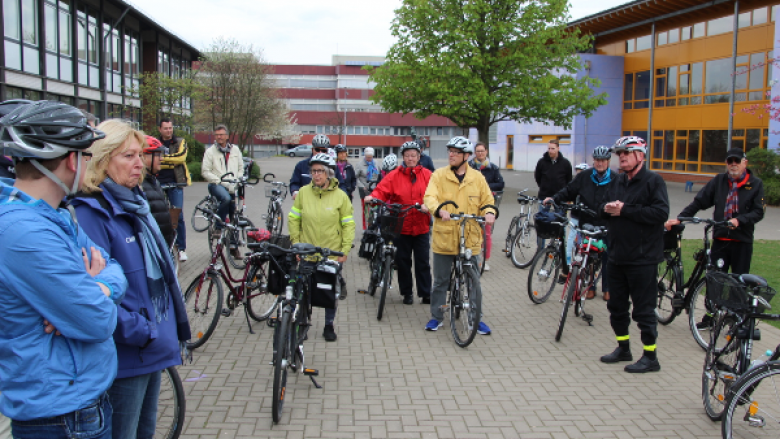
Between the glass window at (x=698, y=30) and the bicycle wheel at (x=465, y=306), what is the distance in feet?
94.0

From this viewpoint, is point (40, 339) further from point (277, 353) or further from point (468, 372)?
point (468, 372)

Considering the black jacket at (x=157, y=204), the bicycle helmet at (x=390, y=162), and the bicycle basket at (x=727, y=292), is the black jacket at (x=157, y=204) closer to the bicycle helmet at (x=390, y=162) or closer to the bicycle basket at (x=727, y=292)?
the bicycle basket at (x=727, y=292)

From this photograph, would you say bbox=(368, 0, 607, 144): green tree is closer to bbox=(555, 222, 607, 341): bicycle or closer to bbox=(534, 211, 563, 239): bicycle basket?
bbox=(534, 211, 563, 239): bicycle basket

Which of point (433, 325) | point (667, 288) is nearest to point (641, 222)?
point (667, 288)

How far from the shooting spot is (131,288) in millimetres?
2641

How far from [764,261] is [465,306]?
711 centimetres

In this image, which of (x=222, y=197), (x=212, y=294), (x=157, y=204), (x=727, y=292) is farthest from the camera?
(x=222, y=197)

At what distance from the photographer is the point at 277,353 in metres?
4.16

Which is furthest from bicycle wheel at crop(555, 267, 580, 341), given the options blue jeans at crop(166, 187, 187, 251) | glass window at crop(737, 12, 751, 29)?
glass window at crop(737, 12, 751, 29)

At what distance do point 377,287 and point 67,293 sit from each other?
20.6 ft

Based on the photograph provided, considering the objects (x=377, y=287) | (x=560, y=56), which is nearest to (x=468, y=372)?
(x=377, y=287)

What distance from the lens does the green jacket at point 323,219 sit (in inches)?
222

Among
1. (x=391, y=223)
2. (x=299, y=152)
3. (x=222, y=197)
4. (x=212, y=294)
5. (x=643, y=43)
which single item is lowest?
(x=212, y=294)

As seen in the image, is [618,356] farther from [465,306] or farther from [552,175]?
[552,175]
